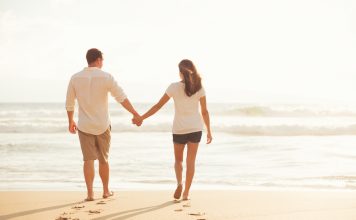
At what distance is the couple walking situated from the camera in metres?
5.55

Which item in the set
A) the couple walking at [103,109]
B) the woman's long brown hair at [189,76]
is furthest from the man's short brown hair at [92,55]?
the woman's long brown hair at [189,76]

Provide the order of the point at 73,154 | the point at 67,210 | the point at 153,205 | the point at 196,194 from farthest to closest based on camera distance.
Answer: the point at 73,154, the point at 196,194, the point at 153,205, the point at 67,210

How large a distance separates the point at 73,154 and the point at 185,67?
256 inches

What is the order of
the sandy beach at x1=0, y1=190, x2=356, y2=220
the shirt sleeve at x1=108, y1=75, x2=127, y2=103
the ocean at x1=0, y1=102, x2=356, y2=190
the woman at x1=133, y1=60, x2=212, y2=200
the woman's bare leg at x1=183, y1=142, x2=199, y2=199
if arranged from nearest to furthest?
the sandy beach at x1=0, y1=190, x2=356, y2=220
the shirt sleeve at x1=108, y1=75, x2=127, y2=103
the woman at x1=133, y1=60, x2=212, y2=200
the woman's bare leg at x1=183, y1=142, x2=199, y2=199
the ocean at x1=0, y1=102, x2=356, y2=190

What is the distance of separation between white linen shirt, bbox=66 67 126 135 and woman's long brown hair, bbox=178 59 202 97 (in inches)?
29.1

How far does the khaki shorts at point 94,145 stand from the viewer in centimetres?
560

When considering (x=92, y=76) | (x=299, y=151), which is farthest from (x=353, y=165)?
(x=92, y=76)

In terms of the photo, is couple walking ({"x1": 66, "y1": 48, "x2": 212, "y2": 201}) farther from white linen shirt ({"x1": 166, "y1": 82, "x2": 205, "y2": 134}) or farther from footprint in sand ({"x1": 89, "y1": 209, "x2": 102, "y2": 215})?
footprint in sand ({"x1": 89, "y1": 209, "x2": 102, "y2": 215})

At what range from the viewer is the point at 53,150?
40.1 ft

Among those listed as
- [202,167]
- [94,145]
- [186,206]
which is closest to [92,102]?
[94,145]

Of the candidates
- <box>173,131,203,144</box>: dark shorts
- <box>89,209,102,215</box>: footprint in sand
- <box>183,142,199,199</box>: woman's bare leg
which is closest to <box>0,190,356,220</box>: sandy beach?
<box>89,209,102,215</box>: footprint in sand

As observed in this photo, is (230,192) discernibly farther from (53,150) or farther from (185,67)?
(53,150)

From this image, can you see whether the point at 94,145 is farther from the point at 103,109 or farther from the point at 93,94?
the point at 93,94

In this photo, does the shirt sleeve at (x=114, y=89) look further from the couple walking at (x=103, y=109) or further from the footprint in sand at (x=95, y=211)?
the footprint in sand at (x=95, y=211)
